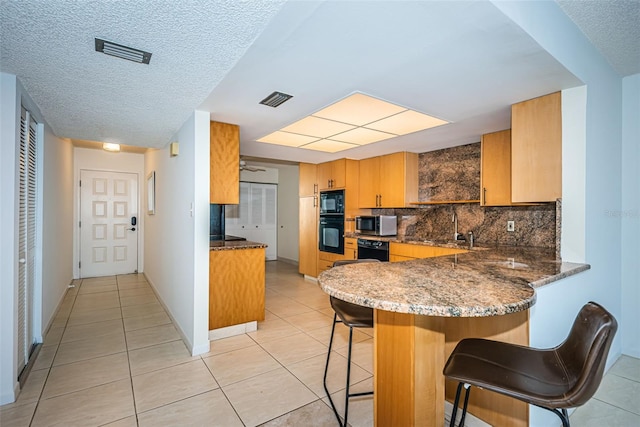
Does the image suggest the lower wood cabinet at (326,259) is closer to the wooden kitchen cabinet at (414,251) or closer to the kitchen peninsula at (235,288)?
the wooden kitchen cabinet at (414,251)

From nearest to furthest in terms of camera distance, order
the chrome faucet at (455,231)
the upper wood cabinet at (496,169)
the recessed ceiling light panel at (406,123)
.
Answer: the recessed ceiling light panel at (406,123) → the upper wood cabinet at (496,169) → the chrome faucet at (455,231)

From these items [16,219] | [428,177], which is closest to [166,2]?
[16,219]

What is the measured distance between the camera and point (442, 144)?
3920mm

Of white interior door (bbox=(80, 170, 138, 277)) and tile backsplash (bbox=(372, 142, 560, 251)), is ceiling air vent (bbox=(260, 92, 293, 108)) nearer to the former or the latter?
tile backsplash (bbox=(372, 142, 560, 251))

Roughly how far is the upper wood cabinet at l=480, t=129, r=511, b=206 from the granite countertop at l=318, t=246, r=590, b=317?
51.5 inches

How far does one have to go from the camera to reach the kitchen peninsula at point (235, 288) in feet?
9.61

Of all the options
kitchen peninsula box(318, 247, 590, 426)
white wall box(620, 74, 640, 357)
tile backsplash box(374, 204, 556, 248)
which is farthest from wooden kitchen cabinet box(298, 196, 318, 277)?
white wall box(620, 74, 640, 357)

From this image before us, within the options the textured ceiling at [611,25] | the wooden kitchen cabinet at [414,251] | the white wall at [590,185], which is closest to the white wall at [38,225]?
the white wall at [590,185]

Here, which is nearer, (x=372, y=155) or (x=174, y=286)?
(x=174, y=286)

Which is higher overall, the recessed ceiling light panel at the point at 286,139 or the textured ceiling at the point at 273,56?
the recessed ceiling light panel at the point at 286,139

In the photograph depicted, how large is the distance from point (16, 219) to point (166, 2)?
5.98 feet

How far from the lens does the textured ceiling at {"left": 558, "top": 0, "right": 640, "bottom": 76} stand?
1.66 metres

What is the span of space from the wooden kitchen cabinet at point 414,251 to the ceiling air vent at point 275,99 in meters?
2.37

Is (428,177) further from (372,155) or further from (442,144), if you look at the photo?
(372,155)
